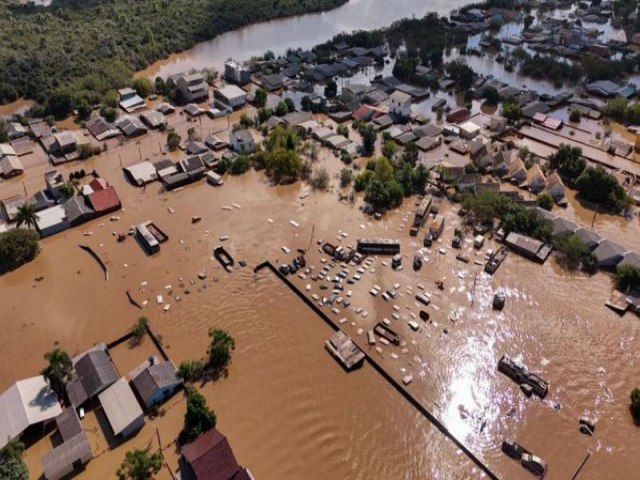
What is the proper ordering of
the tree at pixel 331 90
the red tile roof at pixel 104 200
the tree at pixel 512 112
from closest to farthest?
the red tile roof at pixel 104 200 < the tree at pixel 512 112 < the tree at pixel 331 90

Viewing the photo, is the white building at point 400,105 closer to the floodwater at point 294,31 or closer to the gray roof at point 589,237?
the gray roof at point 589,237

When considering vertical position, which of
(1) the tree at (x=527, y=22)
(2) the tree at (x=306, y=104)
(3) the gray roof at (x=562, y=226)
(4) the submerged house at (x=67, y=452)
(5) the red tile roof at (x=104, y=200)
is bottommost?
(4) the submerged house at (x=67, y=452)

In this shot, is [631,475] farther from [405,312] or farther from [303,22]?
[303,22]

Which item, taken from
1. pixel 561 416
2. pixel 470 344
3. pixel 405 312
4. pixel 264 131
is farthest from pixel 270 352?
pixel 264 131

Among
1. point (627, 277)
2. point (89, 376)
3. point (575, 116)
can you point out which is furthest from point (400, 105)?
point (89, 376)

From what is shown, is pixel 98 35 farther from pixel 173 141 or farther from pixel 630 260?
pixel 630 260

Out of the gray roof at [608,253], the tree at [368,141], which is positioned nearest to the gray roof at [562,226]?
the gray roof at [608,253]

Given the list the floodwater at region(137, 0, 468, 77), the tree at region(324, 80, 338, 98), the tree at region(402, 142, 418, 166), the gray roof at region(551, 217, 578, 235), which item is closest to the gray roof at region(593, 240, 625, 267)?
the gray roof at region(551, 217, 578, 235)

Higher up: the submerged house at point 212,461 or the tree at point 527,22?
the tree at point 527,22
